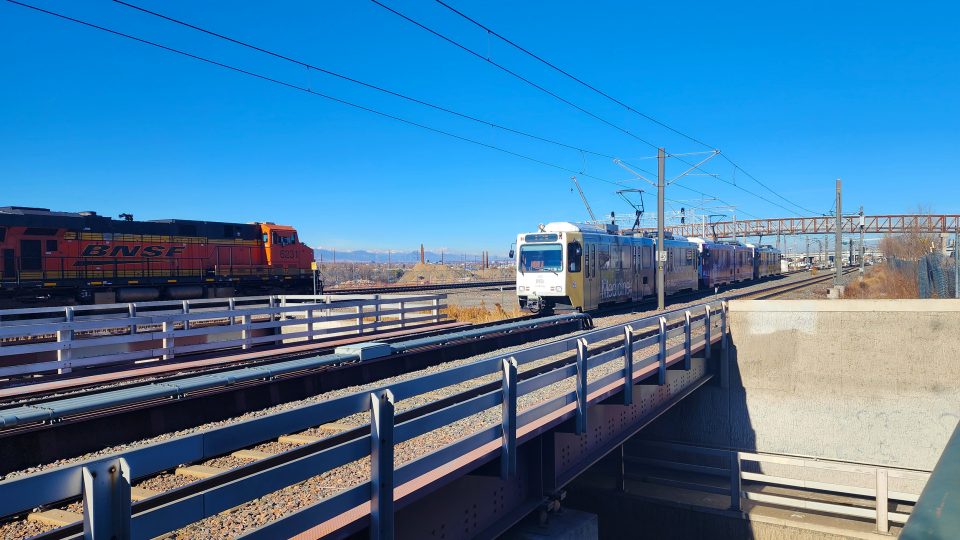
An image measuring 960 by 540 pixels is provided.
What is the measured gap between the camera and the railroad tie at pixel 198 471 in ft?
19.9

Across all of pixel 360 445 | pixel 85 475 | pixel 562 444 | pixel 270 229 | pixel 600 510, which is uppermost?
pixel 270 229

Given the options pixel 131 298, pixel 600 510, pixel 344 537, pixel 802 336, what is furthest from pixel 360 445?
Answer: pixel 131 298

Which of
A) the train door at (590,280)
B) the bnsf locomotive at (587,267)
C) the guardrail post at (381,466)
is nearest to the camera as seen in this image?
the guardrail post at (381,466)

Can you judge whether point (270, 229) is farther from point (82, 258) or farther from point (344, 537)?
point (344, 537)

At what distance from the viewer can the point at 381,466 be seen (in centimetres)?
439

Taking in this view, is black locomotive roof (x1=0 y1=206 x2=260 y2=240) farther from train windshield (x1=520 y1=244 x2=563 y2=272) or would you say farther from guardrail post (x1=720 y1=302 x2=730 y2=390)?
guardrail post (x1=720 y1=302 x2=730 y2=390)

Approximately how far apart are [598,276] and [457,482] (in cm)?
1865

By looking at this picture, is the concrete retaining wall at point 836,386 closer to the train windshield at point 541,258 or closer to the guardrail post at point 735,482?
the guardrail post at point 735,482

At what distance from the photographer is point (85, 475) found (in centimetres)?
271

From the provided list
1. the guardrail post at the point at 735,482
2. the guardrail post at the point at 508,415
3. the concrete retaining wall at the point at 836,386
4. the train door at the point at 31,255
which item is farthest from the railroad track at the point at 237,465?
the train door at the point at 31,255

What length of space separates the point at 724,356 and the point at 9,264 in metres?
24.7

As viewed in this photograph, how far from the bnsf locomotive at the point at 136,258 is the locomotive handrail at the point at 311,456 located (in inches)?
903

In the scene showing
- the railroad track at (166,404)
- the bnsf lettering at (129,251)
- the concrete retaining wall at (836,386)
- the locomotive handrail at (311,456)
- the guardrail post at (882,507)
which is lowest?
the guardrail post at (882,507)

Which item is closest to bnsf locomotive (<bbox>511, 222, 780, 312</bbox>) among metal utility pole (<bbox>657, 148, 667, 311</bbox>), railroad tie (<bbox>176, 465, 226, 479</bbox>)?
metal utility pole (<bbox>657, 148, 667, 311</bbox>)
